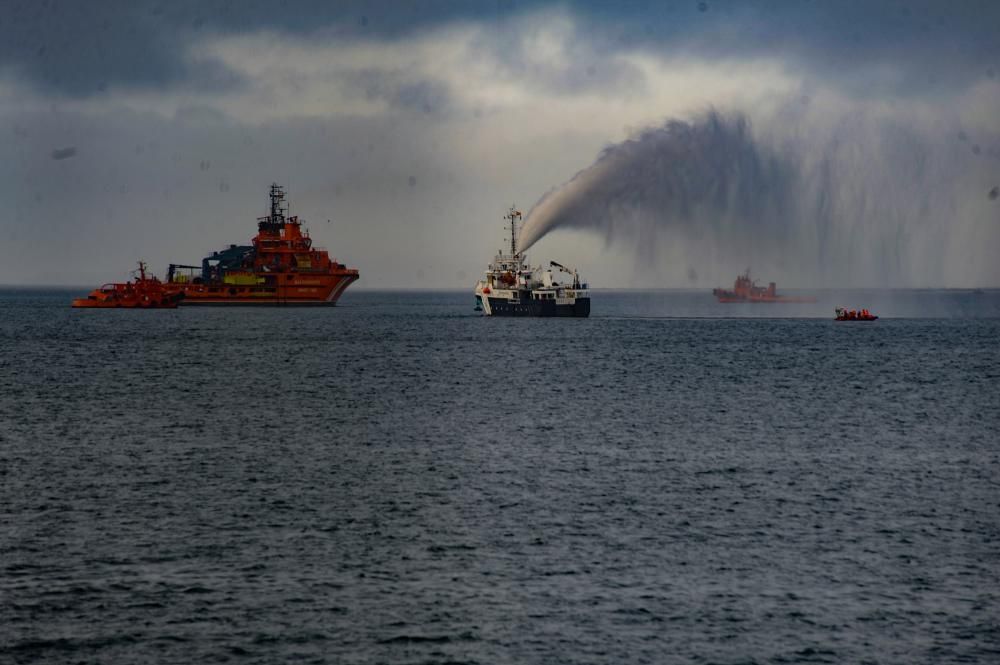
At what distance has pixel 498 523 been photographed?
1389 inches

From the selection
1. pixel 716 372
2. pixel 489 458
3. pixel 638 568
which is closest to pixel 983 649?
pixel 638 568

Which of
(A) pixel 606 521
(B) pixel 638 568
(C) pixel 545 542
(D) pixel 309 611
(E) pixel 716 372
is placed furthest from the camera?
(E) pixel 716 372

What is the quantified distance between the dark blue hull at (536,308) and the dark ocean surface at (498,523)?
9000 centimetres

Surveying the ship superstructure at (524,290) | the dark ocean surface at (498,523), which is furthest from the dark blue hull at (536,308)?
the dark ocean surface at (498,523)

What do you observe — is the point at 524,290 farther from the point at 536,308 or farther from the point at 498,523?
the point at 498,523

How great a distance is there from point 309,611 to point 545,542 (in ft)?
28.8

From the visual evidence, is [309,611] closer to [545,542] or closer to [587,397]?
[545,542]

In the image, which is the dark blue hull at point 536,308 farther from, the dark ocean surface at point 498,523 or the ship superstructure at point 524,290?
the dark ocean surface at point 498,523

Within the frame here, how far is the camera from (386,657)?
2331 centimetres

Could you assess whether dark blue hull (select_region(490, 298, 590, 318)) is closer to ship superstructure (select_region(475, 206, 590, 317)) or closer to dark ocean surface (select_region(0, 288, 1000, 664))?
ship superstructure (select_region(475, 206, 590, 317))

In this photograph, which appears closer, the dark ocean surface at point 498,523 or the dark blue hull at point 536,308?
the dark ocean surface at point 498,523

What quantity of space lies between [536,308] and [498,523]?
5352 inches

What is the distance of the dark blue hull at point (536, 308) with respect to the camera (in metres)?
171

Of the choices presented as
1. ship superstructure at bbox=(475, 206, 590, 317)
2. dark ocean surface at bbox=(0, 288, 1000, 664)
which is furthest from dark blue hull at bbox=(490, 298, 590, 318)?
dark ocean surface at bbox=(0, 288, 1000, 664)
